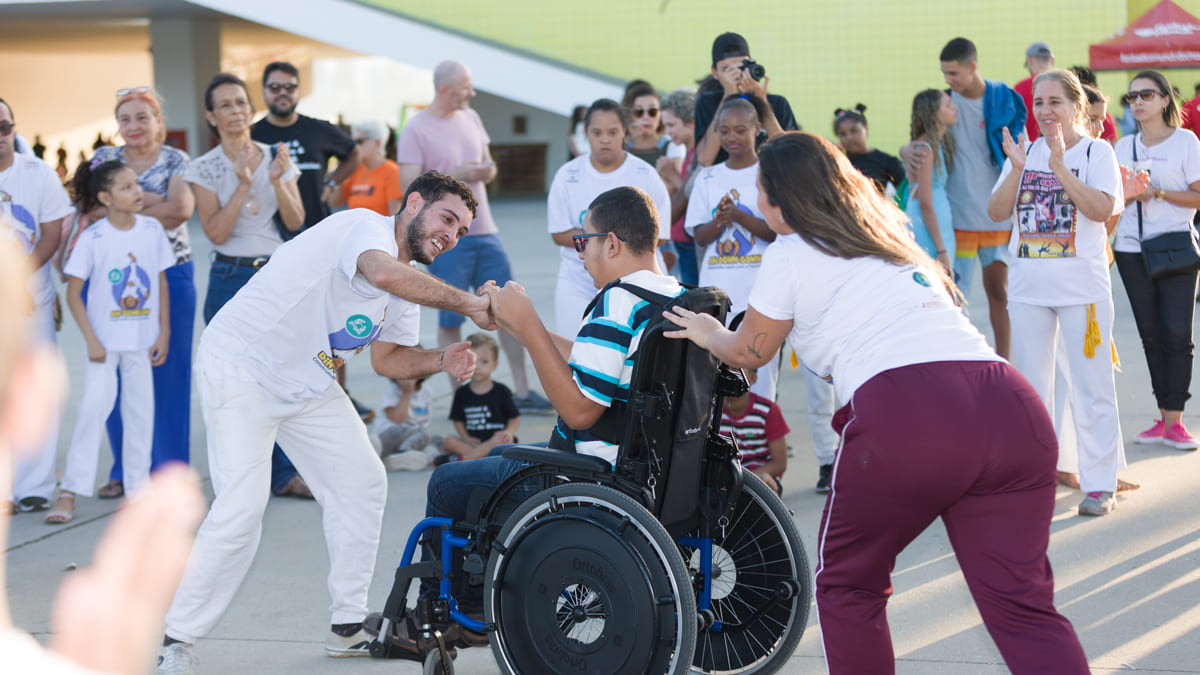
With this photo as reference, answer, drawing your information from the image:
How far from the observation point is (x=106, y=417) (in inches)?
207

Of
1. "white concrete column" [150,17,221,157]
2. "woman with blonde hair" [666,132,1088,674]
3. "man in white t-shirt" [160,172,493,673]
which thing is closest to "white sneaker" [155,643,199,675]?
"man in white t-shirt" [160,172,493,673]

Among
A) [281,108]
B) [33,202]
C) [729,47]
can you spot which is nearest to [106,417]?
[33,202]

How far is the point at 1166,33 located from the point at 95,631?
43.3 feet

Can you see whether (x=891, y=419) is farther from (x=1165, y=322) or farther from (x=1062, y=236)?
(x=1165, y=322)

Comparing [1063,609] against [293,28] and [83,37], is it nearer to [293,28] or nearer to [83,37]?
[293,28]

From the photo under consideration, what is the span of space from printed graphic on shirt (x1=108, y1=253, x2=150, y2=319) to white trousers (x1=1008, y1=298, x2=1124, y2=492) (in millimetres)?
3869

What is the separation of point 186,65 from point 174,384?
1999 cm

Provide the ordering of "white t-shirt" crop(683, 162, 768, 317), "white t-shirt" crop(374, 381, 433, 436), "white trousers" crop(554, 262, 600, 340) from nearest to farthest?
"white t-shirt" crop(683, 162, 768, 317) → "white trousers" crop(554, 262, 600, 340) → "white t-shirt" crop(374, 381, 433, 436)

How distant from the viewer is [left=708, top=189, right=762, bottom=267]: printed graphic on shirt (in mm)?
5195

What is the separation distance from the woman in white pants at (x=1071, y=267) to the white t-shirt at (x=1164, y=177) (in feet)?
3.01

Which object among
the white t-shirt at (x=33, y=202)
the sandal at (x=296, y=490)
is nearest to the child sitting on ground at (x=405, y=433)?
the sandal at (x=296, y=490)

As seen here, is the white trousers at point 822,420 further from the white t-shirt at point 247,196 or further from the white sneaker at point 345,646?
the white t-shirt at point 247,196

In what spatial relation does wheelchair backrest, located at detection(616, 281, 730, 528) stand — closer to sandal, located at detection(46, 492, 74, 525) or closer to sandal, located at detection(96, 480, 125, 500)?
sandal, located at detection(46, 492, 74, 525)

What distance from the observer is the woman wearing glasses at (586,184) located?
568 centimetres
